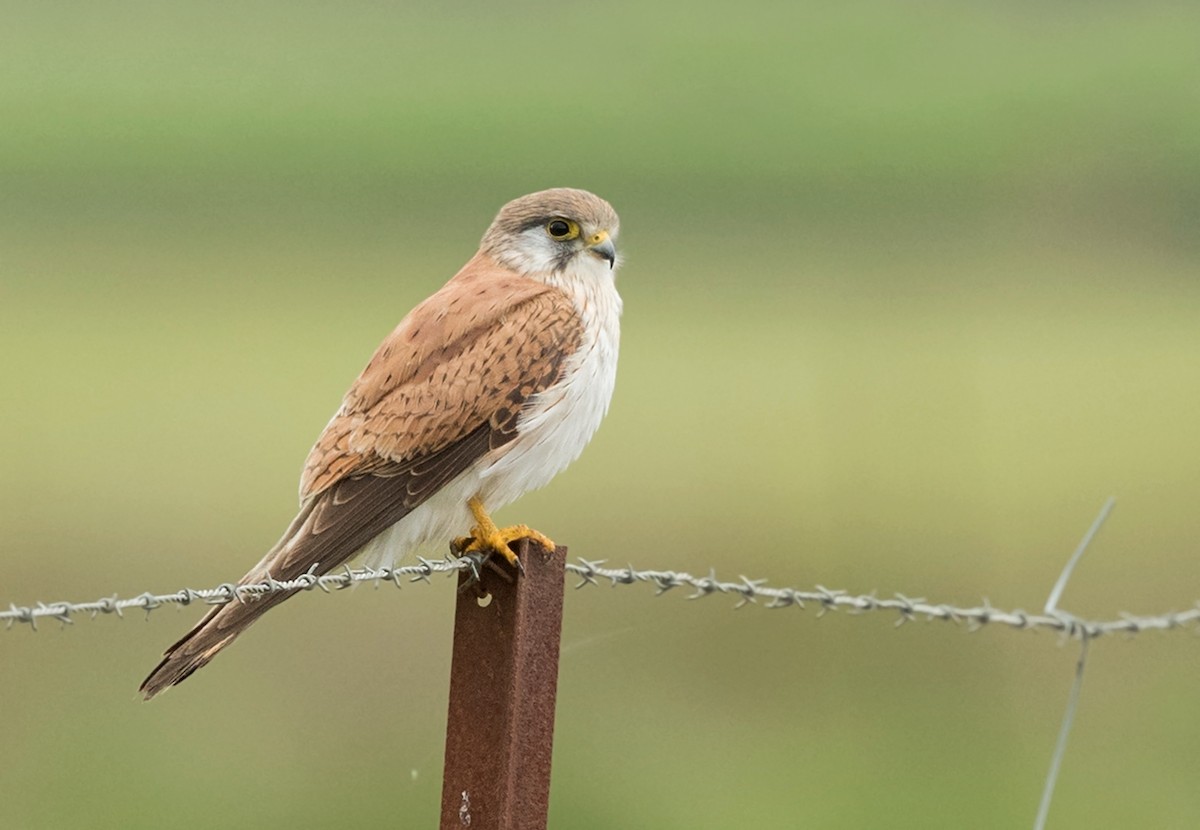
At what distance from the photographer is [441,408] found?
3.23m

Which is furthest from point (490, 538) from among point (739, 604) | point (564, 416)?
point (739, 604)

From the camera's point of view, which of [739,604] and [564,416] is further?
[564,416]

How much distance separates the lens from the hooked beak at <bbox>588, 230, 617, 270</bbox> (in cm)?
374

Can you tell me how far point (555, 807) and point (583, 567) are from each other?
6.58 m

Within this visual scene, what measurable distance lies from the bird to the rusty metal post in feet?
1.14

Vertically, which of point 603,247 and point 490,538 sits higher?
point 603,247

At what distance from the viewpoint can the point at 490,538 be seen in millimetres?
2926

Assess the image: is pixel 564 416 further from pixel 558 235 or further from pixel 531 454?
pixel 558 235

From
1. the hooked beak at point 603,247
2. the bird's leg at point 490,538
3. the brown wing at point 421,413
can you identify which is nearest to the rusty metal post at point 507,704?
the bird's leg at point 490,538

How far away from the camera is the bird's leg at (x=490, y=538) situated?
2754mm

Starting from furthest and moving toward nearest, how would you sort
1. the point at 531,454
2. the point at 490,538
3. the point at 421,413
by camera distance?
the point at 531,454 < the point at 421,413 < the point at 490,538

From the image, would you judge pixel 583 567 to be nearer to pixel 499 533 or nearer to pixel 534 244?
pixel 499 533

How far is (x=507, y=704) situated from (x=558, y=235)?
1623mm

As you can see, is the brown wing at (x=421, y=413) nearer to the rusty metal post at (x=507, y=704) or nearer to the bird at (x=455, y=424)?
the bird at (x=455, y=424)
